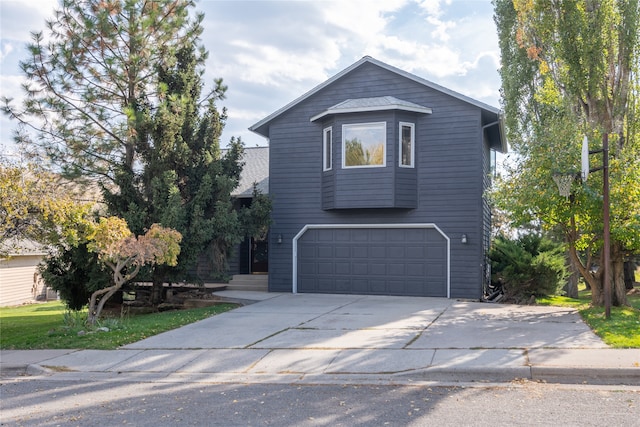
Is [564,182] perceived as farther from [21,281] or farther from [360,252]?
[21,281]

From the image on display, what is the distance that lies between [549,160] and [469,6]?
6754 millimetres

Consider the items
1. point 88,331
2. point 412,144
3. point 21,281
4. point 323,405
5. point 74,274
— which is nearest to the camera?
point 323,405

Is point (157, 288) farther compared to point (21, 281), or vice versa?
point (21, 281)

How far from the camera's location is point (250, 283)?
18281 mm

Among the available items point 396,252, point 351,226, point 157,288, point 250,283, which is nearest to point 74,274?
point 157,288

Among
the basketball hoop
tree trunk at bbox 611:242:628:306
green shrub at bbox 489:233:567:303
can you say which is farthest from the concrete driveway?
the basketball hoop

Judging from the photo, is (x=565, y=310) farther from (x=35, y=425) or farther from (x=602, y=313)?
(x=35, y=425)

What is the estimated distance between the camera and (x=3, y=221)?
32.0 ft

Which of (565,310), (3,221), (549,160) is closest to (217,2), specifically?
(3,221)

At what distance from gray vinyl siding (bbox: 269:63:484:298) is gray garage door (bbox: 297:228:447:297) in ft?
1.13

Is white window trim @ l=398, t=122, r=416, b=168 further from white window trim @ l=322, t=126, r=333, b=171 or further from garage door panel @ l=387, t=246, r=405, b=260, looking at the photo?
garage door panel @ l=387, t=246, r=405, b=260

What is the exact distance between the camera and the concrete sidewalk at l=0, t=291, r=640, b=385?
7.13 metres

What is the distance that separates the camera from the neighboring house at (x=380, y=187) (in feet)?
50.6

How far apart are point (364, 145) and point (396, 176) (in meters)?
1.28
